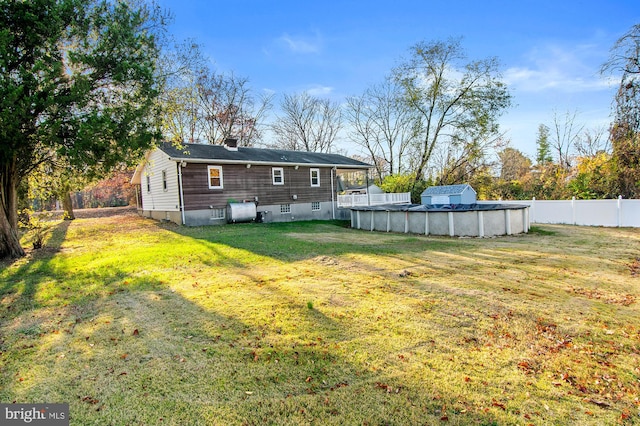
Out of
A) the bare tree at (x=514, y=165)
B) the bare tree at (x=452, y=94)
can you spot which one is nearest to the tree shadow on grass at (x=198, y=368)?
the bare tree at (x=452, y=94)

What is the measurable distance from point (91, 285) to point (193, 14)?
12259 millimetres

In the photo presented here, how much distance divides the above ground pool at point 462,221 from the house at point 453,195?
15.2 feet

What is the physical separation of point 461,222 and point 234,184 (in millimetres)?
11312

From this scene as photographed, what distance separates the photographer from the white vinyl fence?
44.6 ft

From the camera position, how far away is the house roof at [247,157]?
15655 mm

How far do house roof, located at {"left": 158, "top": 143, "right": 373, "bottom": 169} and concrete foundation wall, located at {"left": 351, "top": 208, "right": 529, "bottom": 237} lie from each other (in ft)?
24.3

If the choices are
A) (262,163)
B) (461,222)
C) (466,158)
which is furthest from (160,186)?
(466,158)

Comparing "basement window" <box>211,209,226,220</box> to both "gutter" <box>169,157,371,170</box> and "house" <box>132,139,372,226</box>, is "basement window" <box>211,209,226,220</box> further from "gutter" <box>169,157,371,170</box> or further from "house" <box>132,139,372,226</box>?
"gutter" <box>169,157,371,170</box>

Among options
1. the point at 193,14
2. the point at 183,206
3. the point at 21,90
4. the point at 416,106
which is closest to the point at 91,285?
the point at 21,90

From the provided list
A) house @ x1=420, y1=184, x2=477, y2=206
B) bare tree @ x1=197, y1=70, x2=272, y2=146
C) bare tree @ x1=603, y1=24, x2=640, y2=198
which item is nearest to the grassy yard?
bare tree @ x1=603, y1=24, x2=640, y2=198

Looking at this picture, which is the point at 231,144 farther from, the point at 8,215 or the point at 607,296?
the point at 607,296

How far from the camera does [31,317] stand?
444 centimetres

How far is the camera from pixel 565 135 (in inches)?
1193

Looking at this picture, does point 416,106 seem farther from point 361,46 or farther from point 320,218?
point 320,218
